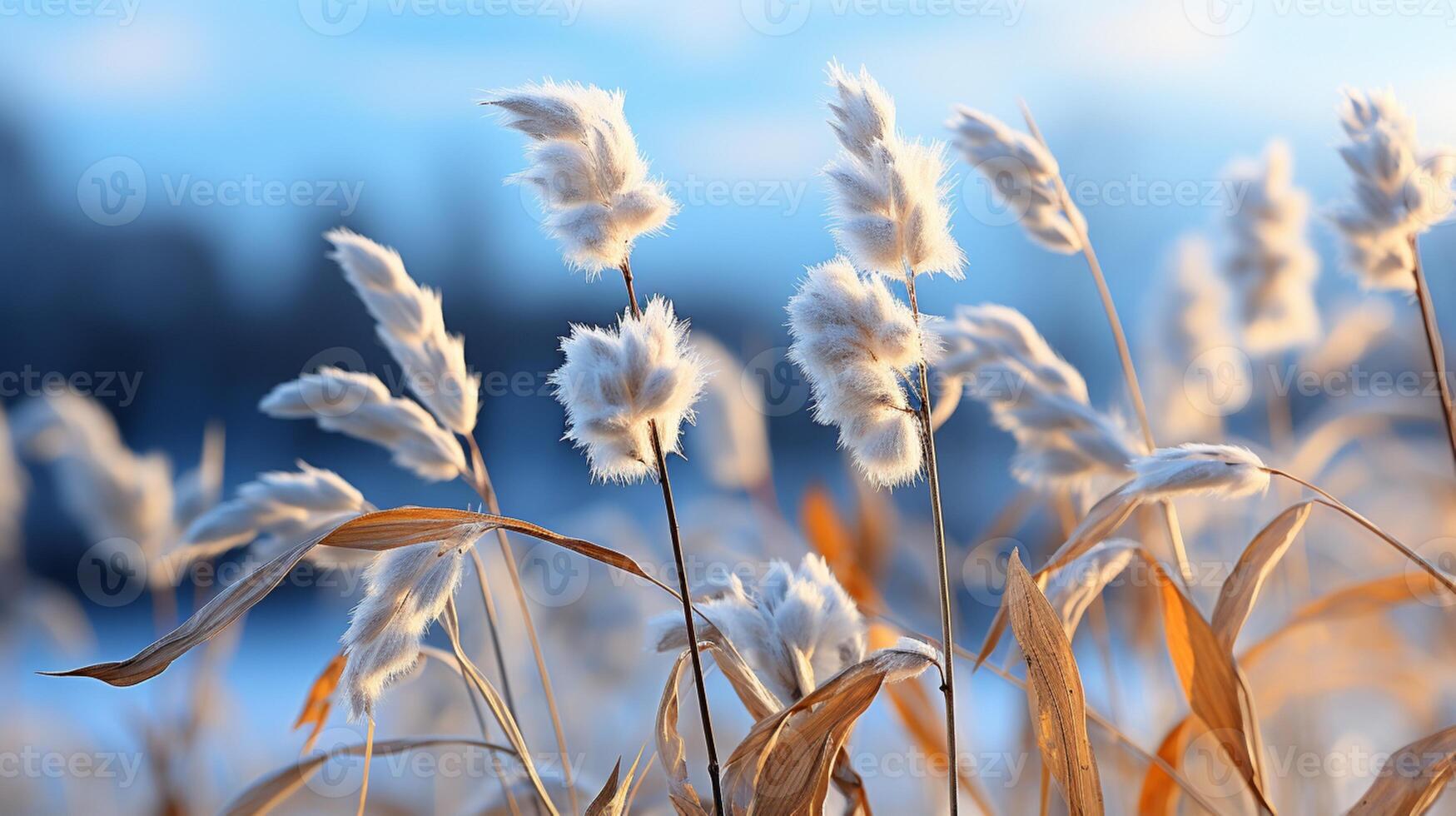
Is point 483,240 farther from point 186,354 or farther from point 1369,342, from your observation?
point 1369,342

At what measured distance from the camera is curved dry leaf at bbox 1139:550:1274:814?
596mm

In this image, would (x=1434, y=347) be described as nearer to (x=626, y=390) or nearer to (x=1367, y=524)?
(x=1367, y=524)

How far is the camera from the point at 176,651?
438 millimetres

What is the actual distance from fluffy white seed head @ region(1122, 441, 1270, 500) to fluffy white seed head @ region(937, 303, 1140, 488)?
236 mm

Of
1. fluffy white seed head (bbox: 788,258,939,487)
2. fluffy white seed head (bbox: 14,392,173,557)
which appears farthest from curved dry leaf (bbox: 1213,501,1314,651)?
fluffy white seed head (bbox: 14,392,173,557)

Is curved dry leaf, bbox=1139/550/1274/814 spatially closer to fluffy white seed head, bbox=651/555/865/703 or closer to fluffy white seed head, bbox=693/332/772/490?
fluffy white seed head, bbox=651/555/865/703

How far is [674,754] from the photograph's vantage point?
552mm

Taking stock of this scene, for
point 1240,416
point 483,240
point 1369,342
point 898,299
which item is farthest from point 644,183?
point 483,240

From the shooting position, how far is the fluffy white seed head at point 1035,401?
0.83 metres

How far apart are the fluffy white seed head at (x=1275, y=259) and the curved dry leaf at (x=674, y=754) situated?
3.82ft

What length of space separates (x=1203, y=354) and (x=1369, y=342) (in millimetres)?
287

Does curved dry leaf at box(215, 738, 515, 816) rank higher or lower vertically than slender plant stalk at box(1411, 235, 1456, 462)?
lower

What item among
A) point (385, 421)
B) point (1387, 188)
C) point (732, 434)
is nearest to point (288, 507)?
point (385, 421)

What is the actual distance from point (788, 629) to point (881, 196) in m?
0.24
